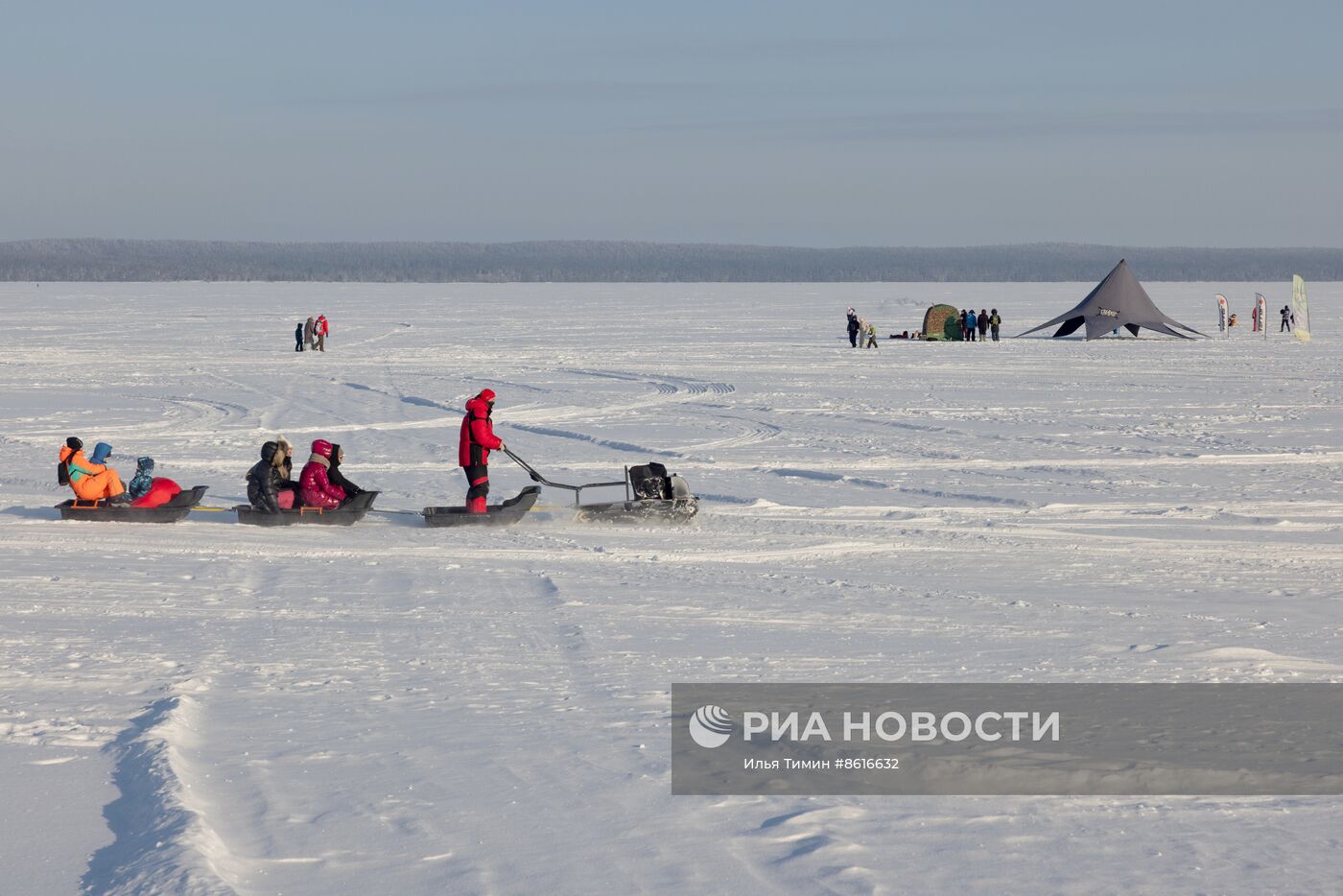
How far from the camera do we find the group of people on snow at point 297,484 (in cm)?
1192

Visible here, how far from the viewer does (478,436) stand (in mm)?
11812

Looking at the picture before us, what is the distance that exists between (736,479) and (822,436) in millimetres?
3846

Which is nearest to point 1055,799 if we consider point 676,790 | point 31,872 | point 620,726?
point 676,790

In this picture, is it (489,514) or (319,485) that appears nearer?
(489,514)

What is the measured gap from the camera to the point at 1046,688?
6840 millimetres

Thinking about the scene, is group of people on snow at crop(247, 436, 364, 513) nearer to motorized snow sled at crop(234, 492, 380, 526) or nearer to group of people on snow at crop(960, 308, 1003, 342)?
motorized snow sled at crop(234, 492, 380, 526)

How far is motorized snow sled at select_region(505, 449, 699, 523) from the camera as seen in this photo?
1197 cm

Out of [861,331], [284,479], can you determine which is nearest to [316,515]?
[284,479]

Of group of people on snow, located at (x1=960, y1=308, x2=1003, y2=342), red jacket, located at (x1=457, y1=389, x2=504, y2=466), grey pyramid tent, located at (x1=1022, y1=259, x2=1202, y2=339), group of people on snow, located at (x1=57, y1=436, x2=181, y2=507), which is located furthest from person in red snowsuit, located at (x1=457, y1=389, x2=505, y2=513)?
grey pyramid tent, located at (x1=1022, y1=259, x2=1202, y2=339)

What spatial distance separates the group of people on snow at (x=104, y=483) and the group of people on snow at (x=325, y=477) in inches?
30.1

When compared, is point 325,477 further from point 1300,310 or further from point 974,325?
point 1300,310

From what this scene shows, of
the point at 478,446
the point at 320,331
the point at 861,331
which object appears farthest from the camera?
the point at 861,331

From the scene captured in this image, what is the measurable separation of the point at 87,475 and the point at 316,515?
1.83 m

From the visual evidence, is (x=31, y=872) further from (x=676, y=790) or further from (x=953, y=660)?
(x=953, y=660)
